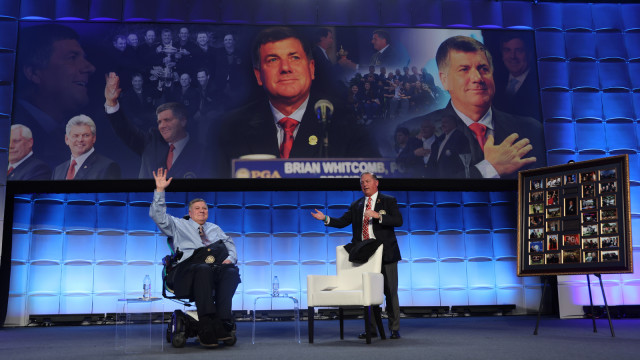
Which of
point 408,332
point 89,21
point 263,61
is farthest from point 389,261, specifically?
point 89,21

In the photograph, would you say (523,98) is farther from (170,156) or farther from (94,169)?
(94,169)

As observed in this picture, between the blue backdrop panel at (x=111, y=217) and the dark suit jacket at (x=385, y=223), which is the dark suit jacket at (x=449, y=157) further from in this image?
the blue backdrop panel at (x=111, y=217)

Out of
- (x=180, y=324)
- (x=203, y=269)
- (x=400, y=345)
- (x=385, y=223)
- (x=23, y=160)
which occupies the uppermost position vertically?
(x=23, y=160)

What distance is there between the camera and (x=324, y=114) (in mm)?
6594

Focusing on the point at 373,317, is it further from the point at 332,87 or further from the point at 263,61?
the point at 263,61

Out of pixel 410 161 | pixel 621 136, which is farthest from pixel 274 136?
pixel 621 136

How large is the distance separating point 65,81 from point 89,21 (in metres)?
0.76

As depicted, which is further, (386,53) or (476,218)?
(476,218)

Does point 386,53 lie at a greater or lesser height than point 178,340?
greater

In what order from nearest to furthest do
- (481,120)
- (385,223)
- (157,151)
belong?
(385,223) → (157,151) → (481,120)

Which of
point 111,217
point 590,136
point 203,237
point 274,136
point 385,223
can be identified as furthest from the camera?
point 111,217

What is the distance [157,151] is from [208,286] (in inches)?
107

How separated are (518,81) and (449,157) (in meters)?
1.30

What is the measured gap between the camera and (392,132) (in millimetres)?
6570
